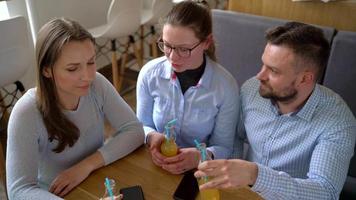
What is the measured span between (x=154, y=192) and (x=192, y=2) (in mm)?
803

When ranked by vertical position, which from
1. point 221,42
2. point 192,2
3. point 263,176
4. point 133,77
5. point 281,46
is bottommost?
point 133,77

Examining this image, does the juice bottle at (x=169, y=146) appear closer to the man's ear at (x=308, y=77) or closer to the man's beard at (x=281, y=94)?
the man's beard at (x=281, y=94)

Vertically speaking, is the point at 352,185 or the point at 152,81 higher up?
the point at 152,81

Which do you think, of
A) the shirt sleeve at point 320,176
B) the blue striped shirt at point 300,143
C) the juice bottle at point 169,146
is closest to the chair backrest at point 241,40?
the blue striped shirt at point 300,143

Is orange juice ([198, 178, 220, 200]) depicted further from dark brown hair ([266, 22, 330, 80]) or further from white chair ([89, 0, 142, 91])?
white chair ([89, 0, 142, 91])

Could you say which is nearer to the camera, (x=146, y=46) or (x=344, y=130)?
(x=344, y=130)

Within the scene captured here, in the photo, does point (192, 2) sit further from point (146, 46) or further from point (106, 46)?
point (146, 46)

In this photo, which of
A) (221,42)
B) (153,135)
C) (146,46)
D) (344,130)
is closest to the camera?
(344,130)

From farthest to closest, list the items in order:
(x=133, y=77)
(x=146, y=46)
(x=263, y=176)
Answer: (x=146, y=46) < (x=133, y=77) < (x=263, y=176)

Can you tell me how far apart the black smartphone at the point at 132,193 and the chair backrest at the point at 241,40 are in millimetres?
1190

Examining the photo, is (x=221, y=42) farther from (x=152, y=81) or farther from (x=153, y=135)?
(x=153, y=135)

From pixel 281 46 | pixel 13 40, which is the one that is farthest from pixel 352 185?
pixel 13 40

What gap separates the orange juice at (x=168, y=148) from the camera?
124 centimetres

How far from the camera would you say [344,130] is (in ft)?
3.94
